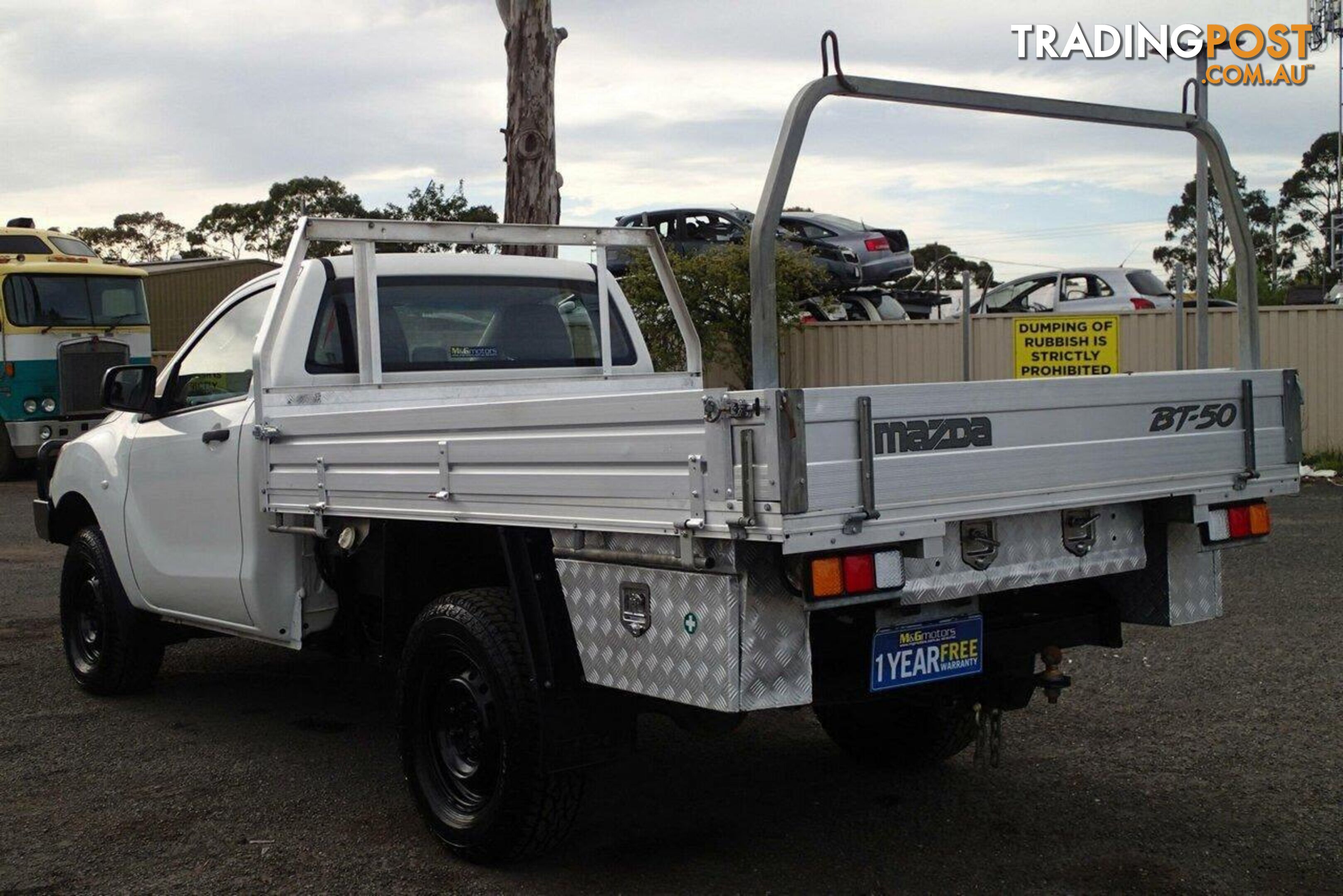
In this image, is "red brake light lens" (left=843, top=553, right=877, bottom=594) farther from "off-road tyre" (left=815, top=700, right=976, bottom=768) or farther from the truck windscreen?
the truck windscreen

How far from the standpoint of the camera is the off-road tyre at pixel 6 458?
18.7 m

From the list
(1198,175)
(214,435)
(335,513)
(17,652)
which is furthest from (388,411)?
(1198,175)

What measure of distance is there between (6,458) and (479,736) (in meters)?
16.8

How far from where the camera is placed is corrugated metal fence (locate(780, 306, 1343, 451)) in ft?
50.9

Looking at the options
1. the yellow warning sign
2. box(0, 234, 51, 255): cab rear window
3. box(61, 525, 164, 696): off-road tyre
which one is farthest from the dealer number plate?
box(0, 234, 51, 255): cab rear window

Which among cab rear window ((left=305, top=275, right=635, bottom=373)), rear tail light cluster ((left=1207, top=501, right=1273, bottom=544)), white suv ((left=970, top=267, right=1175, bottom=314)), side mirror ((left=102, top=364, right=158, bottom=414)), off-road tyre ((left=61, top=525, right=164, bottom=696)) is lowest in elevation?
off-road tyre ((left=61, top=525, right=164, bottom=696))

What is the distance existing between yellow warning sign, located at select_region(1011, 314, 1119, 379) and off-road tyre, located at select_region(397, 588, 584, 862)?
1053 centimetres

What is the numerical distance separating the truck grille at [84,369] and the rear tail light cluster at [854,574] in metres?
16.8

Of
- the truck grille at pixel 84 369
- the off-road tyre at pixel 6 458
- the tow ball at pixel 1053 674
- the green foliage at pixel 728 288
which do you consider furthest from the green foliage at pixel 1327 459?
the off-road tyre at pixel 6 458

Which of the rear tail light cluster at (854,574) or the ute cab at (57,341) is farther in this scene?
the ute cab at (57,341)

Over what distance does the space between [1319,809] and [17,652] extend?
6.54 metres

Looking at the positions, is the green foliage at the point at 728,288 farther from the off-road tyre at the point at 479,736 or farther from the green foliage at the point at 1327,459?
the off-road tyre at the point at 479,736

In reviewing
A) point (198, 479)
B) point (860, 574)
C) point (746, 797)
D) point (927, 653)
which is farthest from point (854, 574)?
point (198, 479)

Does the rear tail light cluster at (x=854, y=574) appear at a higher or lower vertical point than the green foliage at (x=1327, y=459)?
higher
